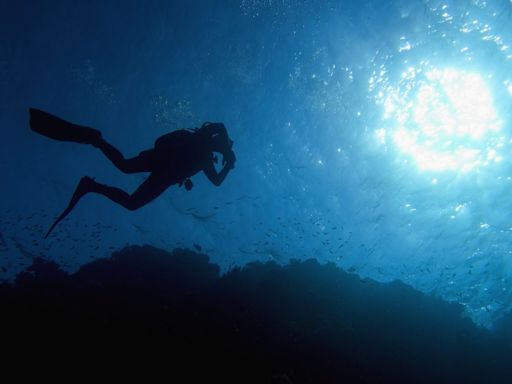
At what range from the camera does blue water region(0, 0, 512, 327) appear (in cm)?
1479

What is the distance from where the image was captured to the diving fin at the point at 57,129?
17.1ft

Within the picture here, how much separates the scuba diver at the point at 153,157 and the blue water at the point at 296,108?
37.1ft

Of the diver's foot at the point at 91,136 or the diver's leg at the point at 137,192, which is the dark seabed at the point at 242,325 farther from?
the diver's foot at the point at 91,136

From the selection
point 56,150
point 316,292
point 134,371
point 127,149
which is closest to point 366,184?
point 316,292

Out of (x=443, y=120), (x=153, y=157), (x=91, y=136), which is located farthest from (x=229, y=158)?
(x=443, y=120)

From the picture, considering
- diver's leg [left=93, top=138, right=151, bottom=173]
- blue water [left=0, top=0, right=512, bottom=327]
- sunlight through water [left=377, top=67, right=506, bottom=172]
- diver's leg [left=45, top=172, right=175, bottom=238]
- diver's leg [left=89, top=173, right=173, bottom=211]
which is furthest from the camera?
sunlight through water [left=377, top=67, right=506, bottom=172]

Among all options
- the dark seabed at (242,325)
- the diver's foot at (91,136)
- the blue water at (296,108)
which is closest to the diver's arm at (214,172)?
the diver's foot at (91,136)

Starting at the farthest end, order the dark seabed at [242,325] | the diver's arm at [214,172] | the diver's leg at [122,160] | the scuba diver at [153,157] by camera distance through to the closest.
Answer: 1. the diver's arm at [214,172]
2. the dark seabed at [242,325]
3. the diver's leg at [122,160]
4. the scuba diver at [153,157]

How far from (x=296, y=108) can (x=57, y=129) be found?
1418 centimetres

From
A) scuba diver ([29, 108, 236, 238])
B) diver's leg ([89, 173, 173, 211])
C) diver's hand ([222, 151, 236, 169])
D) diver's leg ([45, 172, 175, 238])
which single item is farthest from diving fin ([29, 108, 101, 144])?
diver's hand ([222, 151, 236, 169])

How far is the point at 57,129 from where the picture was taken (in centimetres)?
530

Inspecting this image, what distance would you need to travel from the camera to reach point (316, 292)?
15.7m

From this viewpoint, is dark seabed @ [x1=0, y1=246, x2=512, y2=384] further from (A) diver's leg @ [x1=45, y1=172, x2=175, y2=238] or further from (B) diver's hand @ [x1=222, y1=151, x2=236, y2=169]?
(B) diver's hand @ [x1=222, y1=151, x2=236, y2=169]

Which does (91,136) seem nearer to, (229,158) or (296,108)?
(229,158)
